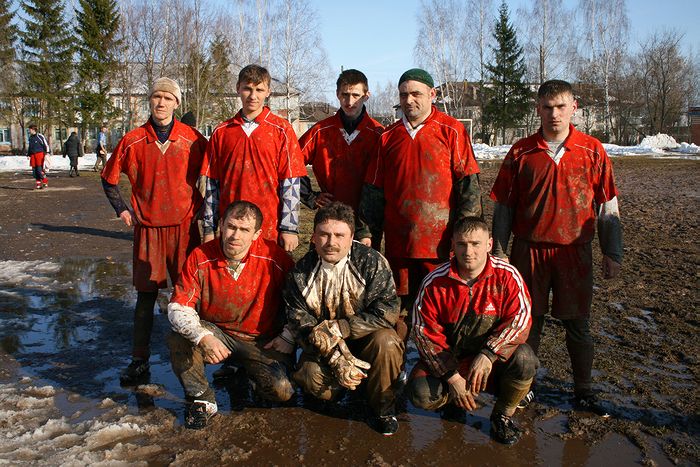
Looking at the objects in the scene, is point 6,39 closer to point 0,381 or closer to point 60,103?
point 60,103

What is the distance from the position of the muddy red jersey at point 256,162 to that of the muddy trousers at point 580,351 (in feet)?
6.44

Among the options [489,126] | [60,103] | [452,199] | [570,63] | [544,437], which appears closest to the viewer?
[544,437]

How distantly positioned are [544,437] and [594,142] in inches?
71.4

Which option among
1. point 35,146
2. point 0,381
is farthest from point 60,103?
point 0,381

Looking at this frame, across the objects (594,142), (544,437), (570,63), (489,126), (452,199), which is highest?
(570,63)

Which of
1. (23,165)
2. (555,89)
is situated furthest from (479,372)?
(23,165)

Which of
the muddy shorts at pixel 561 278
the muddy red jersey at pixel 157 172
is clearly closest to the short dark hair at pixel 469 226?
the muddy shorts at pixel 561 278

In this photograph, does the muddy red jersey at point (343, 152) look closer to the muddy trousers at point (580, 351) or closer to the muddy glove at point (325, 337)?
the muddy glove at point (325, 337)

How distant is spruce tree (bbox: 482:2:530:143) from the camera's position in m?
45.6

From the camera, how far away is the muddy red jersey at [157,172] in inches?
170

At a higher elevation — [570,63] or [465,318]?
[570,63]

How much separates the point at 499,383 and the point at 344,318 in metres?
0.97

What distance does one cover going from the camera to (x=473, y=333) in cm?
345

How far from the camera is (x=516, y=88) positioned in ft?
151
